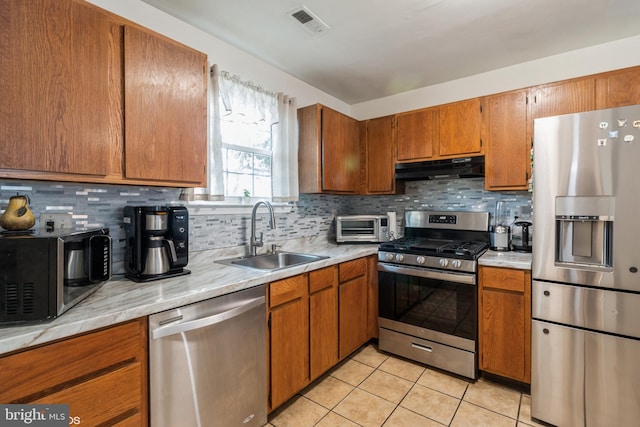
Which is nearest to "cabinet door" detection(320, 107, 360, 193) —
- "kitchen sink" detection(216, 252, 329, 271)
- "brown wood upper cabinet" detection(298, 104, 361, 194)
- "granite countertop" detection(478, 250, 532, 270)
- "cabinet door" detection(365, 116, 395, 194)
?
"brown wood upper cabinet" detection(298, 104, 361, 194)

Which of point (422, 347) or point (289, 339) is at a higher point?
point (289, 339)

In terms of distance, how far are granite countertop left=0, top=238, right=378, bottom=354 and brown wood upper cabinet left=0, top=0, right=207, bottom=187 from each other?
524mm

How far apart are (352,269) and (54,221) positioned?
1879 mm

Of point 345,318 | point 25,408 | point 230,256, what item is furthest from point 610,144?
point 25,408

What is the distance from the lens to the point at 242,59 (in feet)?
7.73

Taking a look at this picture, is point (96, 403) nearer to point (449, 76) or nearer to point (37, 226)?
point (37, 226)

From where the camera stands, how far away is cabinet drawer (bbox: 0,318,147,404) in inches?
35.6

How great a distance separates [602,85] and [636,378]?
182cm

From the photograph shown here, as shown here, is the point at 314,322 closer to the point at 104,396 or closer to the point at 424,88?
the point at 104,396

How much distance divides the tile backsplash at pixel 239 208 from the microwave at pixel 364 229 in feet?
0.82

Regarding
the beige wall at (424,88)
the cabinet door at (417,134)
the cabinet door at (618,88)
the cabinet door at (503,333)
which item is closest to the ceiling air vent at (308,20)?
the beige wall at (424,88)

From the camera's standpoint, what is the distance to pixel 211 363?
1435 mm

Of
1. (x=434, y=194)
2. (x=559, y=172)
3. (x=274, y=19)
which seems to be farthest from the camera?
(x=434, y=194)

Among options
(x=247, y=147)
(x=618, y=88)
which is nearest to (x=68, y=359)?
(x=247, y=147)
